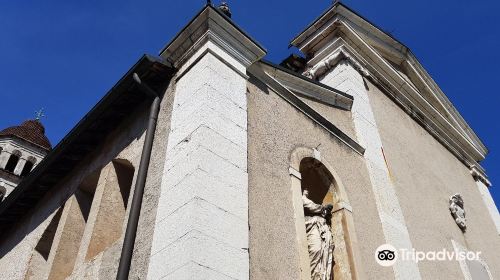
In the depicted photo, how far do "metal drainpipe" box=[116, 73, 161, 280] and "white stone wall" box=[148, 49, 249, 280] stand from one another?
1.00ft

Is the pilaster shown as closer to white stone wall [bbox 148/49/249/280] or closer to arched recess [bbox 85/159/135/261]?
white stone wall [bbox 148/49/249/280]

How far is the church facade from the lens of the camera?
3822mm

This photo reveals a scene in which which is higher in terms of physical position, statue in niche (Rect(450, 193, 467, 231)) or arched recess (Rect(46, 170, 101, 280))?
statue in niche (Rect(450, 193, 467, 231))

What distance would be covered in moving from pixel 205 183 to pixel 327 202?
2.07 metres

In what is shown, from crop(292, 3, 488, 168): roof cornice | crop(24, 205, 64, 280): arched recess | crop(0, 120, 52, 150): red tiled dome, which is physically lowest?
crop(24, 205, 64, 280): arched recess

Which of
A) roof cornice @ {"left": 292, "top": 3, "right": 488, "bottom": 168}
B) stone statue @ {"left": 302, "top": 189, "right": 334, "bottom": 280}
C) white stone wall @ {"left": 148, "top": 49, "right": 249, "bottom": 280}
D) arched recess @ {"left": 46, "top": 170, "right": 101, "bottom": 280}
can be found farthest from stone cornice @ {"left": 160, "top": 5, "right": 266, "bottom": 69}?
roof cornice @ {"left": 292, "top": 3, "right": 488, "bottom": 168}

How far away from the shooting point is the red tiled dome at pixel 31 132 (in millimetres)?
21122

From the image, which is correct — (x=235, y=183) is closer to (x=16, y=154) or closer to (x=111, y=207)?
(x=111, y=207)

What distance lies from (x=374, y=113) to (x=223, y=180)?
4.67 meters

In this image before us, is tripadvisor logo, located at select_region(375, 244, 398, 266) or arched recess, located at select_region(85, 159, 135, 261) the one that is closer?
arched recess, located at select_region(85, 159, 135, 261)

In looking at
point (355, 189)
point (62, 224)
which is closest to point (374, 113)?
point (355, 189)

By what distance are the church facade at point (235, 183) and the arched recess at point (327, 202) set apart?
0.02m

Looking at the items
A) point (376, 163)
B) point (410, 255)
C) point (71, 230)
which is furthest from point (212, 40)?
point (410, 255)

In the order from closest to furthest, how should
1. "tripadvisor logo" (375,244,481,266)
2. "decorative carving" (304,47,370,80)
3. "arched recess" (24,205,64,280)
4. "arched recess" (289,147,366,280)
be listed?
"arched recess" (289,147,366,280) → "tripadvisor logo" (375,244,481,266) → "arched recess" (24,205,64,280) → "decorative carving" (304,47,370,80)
